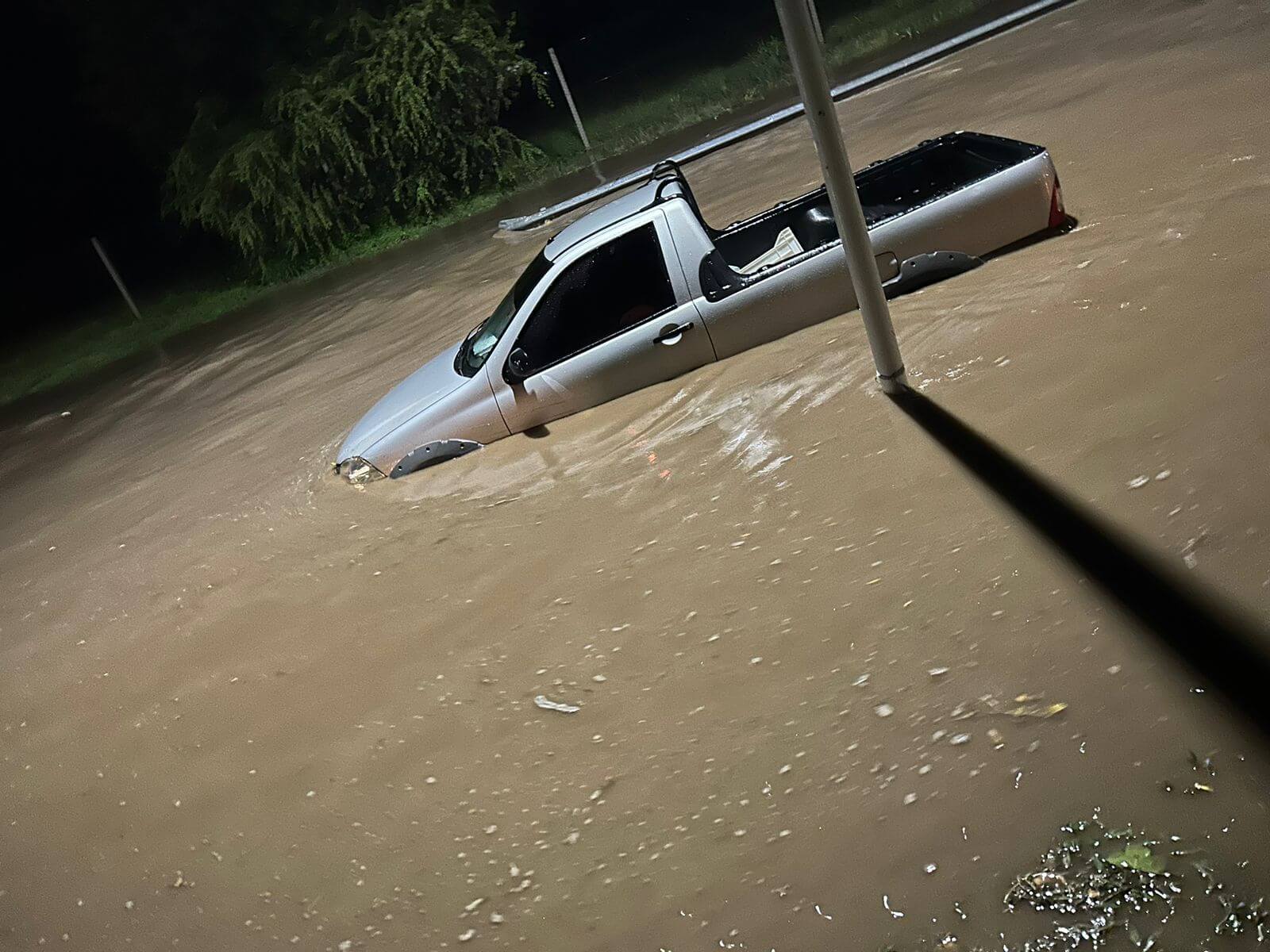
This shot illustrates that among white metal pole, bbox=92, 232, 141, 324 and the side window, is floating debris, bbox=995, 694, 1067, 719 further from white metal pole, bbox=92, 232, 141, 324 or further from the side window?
white metal pole, bbox=92, 232, 141, 324

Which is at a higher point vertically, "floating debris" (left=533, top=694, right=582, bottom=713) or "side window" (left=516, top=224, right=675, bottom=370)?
"side window" (left=516, top=224, right=675, bottom=370)

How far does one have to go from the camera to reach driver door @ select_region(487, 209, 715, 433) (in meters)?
6.45

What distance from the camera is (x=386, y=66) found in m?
20.4

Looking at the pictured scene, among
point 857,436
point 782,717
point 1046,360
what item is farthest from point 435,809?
point 1046,360

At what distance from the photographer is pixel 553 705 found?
4.47 m

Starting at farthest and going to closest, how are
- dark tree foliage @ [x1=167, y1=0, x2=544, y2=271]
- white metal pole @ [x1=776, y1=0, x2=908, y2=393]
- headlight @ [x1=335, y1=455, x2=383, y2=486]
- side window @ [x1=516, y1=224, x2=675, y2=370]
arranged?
dark tree foliage @ [x1=167, y1=0, x2=544, y2=271], headlight @ [x1=335, y1=455, x2=383, y2=486], side window @ [x1=516, y1=224, x2=675, y2=370], white metal pole @ [x1=776, y1=0, x2=908, y2=393]

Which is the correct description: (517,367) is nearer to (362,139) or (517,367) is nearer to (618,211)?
(618,211)

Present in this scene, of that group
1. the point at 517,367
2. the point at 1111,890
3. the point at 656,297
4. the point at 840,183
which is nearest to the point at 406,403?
the point at 517,367

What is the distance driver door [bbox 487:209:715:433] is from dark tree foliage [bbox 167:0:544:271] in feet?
50.5

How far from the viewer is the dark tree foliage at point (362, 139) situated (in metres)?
20.3

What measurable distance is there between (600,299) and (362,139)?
54.4 feet

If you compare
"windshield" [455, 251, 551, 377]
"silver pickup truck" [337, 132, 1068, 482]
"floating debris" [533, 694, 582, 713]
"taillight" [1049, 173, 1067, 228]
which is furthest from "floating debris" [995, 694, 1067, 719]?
"taillight" [1049, 173, 1067, 228]

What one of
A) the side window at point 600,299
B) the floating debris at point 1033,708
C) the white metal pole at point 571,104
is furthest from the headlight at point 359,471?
the white metal pole at point 571,104

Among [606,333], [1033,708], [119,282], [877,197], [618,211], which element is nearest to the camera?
[1033,708]
